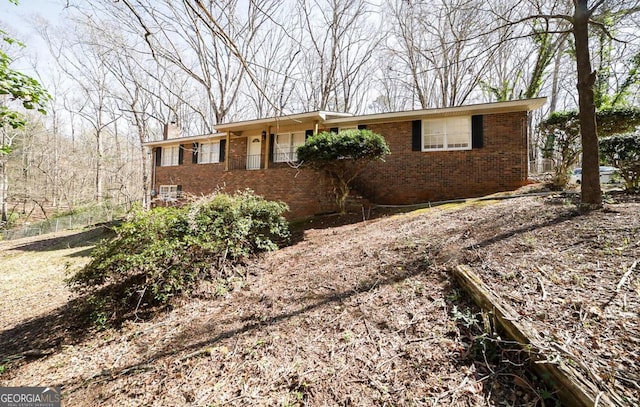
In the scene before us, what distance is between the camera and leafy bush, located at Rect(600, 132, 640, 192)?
19.4ft

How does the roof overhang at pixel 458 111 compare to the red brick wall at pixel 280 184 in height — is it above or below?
above

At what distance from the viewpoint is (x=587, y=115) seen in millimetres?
4238

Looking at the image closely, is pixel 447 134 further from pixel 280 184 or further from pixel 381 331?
pixel 381 331

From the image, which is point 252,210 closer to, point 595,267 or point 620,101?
point 595,267

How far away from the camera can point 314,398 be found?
2010mm

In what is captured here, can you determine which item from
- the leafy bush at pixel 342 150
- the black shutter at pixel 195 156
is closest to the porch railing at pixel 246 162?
the black shutter at pixel 195 156

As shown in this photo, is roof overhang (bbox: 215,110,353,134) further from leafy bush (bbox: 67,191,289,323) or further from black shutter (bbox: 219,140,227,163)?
leafy bush (bbox: 67,191,289,323)

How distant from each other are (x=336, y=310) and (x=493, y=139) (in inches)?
345

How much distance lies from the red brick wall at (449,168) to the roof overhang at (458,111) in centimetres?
20

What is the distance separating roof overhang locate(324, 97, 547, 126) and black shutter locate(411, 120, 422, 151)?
0.74 feet

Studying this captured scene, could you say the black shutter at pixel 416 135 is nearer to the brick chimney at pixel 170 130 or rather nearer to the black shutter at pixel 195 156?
the black shutter at pixel 195 156

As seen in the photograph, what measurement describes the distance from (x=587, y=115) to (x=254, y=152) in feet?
38.8

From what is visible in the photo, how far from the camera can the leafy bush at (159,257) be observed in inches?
145

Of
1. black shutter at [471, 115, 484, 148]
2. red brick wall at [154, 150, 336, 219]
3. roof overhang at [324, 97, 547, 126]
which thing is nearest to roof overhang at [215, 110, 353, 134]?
roof overhang at [324, 97, 547, 126]
